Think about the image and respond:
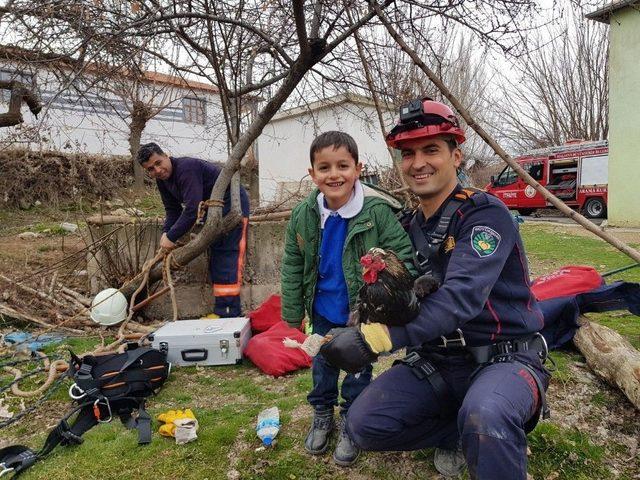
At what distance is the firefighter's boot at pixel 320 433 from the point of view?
8.39 ft

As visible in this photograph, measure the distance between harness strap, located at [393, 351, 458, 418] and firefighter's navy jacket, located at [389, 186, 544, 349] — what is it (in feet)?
0.81

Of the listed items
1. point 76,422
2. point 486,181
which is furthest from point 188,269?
point 486,181

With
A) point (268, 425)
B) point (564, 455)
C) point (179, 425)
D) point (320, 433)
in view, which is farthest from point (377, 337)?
point (179, 425)

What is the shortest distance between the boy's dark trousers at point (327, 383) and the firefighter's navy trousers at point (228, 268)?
2.59m

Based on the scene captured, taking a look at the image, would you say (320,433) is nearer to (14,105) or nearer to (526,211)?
(14,105)

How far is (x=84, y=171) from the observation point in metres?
16.4

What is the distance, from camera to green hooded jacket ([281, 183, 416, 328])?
2.51 meters

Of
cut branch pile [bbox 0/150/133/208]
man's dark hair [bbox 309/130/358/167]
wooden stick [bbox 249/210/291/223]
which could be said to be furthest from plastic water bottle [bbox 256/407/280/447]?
cut branch pile [bbox 0/150/133/208]

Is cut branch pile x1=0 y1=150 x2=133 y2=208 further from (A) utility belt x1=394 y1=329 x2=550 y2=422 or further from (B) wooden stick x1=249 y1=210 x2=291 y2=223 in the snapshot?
(A) utility belt x1=394 y1=329 x2=550 y2=422

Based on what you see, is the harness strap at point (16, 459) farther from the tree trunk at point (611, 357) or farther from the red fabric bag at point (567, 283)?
the red fabric bag at point (567, 283)

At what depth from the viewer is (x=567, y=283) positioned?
160 inches

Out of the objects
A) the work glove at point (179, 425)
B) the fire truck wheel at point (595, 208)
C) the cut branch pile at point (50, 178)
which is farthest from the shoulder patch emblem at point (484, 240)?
the fire truck wheel at point (595, 208)

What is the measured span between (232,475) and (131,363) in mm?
1389

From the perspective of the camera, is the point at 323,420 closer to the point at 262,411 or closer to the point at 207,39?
the point at 262,411
